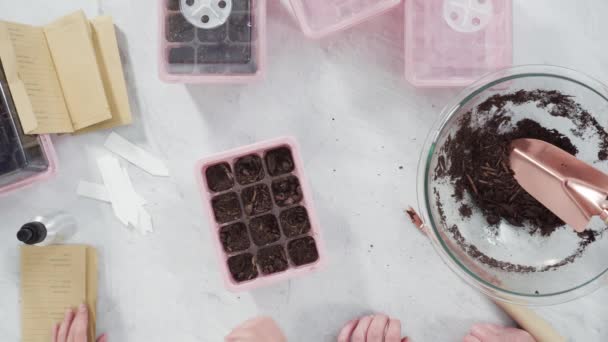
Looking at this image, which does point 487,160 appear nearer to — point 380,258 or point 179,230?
point 380,258

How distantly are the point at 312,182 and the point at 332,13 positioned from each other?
28 cm

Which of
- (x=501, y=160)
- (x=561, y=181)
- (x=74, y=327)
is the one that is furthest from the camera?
(x=74, y=327)

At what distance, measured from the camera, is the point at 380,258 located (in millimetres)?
867

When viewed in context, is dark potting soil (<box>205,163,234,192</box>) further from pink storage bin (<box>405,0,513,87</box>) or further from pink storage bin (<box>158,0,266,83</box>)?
pink storage bin (<box>405,0,513,87</box>)

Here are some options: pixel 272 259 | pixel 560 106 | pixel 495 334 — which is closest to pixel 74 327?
pixel 272 259

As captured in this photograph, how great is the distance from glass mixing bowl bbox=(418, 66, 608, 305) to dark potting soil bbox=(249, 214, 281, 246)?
0.74 feet

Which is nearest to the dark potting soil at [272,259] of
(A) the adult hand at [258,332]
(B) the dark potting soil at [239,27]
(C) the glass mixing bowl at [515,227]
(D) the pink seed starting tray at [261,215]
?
(D) the pink seed starting tray at [261,215]

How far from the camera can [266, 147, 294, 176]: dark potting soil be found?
2.58 ft

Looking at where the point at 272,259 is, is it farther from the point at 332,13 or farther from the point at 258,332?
the point at 332,13

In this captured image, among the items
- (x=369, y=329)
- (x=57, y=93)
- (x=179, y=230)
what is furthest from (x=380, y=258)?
(x=57, y=93)

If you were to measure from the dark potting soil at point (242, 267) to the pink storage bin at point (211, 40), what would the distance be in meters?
0.28

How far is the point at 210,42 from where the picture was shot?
0.79m

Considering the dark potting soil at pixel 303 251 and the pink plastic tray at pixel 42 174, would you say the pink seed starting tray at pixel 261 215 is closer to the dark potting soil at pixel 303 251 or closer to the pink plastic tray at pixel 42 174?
the dark potting soil at pixel 303 251

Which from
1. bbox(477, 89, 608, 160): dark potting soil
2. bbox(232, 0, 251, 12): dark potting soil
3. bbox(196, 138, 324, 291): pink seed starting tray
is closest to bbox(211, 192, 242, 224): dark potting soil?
bbox(196, 138, 324, 291): pink seed starting tray
